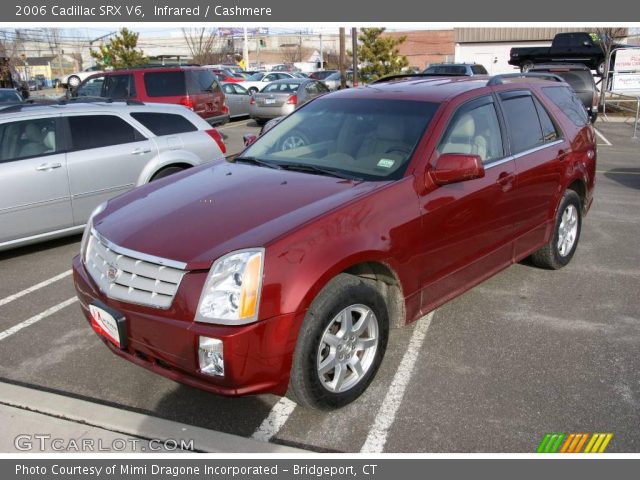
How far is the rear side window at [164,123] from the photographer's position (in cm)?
682

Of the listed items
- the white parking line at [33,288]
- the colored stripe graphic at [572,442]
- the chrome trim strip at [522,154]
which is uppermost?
the chrome trim strip at [522,154]

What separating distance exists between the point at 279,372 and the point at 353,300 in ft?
1.84

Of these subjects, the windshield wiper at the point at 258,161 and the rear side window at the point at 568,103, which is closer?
the windshield wiper at the point at 258,161

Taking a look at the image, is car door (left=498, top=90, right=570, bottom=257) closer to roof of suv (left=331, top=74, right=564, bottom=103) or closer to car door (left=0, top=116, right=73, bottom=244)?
roof of suv (left=331, top=74, right=564, bottom=103)

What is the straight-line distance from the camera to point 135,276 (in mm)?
2990

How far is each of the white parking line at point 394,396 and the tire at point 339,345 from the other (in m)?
0.17

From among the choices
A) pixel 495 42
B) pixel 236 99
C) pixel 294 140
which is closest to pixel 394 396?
pixel 294 140

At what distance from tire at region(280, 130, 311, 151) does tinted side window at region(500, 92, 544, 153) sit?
1577mm

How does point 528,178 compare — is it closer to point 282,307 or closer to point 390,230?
point 390,230

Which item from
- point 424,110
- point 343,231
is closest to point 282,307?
point 343,231

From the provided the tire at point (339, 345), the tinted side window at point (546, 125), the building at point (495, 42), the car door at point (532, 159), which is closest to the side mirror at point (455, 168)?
the tire at point (339, 345)

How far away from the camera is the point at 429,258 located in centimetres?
362

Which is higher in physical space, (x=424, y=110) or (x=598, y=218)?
(x=424, y=110)

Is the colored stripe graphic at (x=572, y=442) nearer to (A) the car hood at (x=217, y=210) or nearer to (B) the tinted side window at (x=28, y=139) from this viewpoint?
(A) the car hood at (x=217, y=210)
